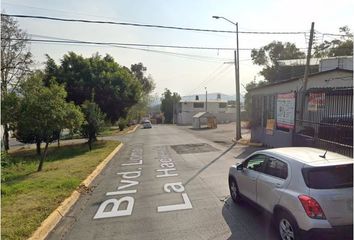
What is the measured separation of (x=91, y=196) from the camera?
9398 millimetres

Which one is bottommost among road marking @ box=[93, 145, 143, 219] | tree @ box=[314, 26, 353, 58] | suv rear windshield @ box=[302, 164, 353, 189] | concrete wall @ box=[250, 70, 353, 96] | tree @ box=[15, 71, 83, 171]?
road marking @ box=[93, 145, 143, 219]

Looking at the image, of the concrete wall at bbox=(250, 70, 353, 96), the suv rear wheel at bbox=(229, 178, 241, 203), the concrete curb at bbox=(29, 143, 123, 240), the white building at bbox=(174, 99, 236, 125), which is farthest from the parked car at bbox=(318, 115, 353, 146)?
the white building at bbox=(174, 99, 236, 125)

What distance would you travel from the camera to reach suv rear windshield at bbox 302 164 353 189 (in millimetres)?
5105

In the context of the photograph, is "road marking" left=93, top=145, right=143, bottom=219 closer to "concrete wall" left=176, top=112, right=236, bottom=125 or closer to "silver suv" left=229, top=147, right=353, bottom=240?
"silver suv" left=229, top=147, right=353, bottom=240

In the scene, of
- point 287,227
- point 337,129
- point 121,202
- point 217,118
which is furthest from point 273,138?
point 217,118

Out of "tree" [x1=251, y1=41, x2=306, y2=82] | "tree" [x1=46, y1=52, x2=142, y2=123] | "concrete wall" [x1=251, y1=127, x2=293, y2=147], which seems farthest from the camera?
"tree" [x1=251, y1=41, x2=306, y2=82]

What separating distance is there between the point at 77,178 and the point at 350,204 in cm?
842

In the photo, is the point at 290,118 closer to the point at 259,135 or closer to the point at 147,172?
the point at 259,135

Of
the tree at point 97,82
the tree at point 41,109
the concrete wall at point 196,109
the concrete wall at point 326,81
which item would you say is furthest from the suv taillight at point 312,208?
the concrete wall at point 196,109

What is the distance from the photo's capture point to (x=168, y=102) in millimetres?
92500

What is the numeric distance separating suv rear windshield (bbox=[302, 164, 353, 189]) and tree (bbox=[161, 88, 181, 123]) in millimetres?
85260

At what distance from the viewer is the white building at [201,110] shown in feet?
245

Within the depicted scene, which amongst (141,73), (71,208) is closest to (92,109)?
(71,208)

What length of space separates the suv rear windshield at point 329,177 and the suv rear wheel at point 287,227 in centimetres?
62
